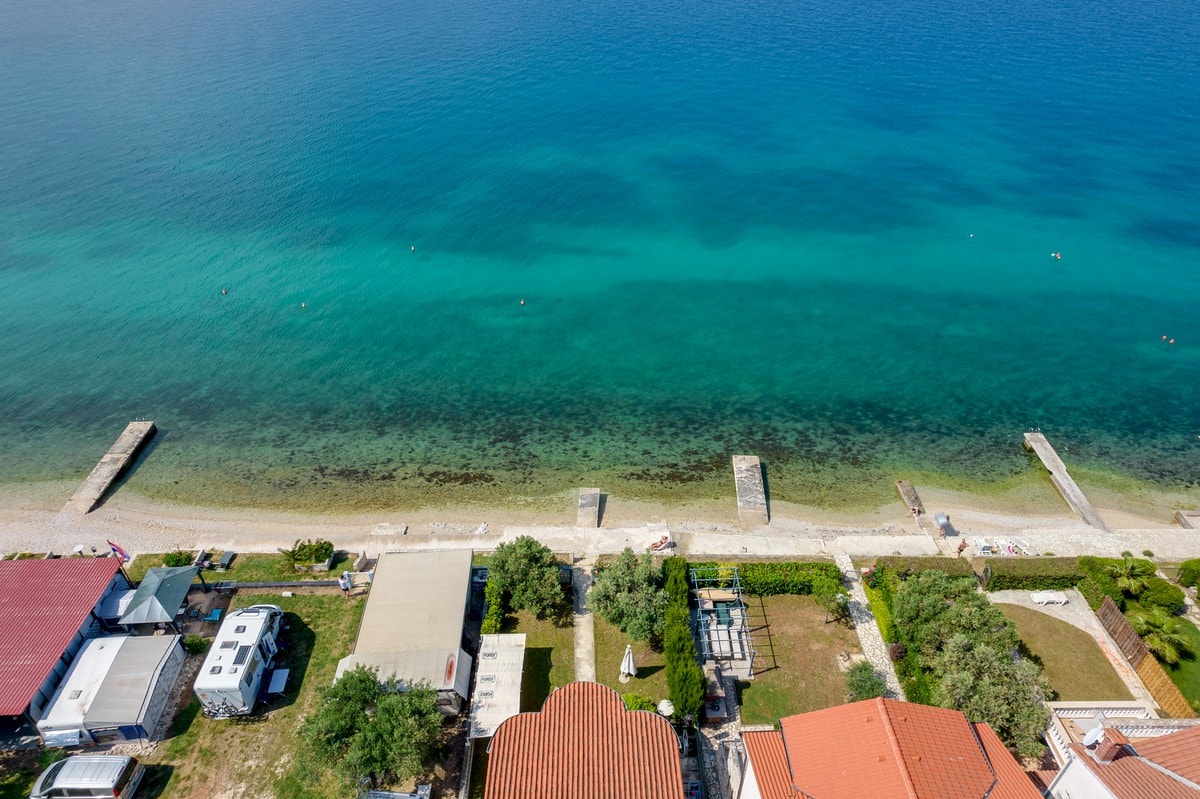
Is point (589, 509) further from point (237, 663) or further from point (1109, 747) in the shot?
point (1109, 747)

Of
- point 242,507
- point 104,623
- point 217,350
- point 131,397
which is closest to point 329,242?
point 217,350

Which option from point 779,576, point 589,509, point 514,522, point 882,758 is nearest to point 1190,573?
point 779,576

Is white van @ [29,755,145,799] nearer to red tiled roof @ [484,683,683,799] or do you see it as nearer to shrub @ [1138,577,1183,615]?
red tiled roof @ [484,683,683,799]

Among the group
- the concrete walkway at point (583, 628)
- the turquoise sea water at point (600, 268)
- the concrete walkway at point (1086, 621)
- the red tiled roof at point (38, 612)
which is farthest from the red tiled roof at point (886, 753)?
the red tiled roof at point (38, 612)

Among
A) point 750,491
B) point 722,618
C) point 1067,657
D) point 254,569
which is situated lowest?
point 1067,657

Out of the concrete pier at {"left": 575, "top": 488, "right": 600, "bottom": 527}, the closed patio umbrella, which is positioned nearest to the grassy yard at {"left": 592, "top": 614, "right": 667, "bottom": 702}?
the closed patio umbrella

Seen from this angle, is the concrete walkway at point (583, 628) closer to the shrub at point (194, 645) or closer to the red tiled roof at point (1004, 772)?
the red tiled roof at point (1004, 772)

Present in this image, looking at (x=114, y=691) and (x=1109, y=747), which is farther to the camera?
(x=114, y=691)

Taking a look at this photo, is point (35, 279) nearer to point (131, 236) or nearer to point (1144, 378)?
point (131, 236)
